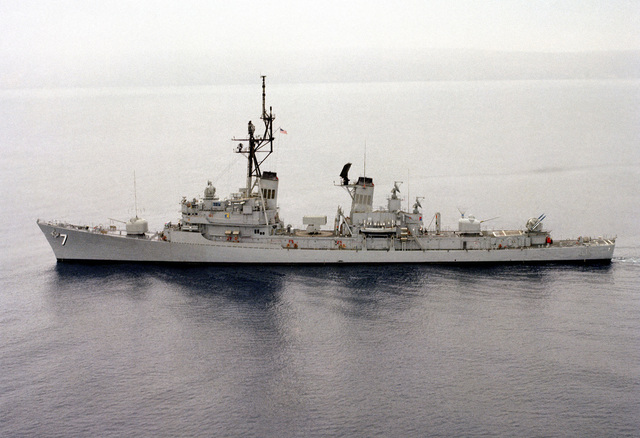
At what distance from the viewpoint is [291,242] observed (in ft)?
173

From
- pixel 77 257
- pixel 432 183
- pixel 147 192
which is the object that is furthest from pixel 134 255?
pixel 432 183

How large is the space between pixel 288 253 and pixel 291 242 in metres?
0.98

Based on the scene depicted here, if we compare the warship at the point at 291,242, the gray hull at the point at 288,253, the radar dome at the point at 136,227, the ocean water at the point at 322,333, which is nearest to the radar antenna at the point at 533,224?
the warship at the point at 291,242

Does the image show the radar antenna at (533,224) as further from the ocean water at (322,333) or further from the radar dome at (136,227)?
the radar dome at (136,227)

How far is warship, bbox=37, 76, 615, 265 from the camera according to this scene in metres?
52.5

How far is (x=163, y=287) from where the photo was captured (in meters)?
47.2

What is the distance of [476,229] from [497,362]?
20.1 meters

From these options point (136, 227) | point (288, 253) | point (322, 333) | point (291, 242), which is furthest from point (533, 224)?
point (136, 227)

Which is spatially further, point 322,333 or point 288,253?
point 288,253

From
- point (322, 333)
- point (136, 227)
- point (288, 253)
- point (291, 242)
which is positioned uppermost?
point (136, 227)

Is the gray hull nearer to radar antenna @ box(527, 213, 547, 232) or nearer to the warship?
the warship

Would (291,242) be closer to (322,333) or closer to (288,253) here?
(288,253)

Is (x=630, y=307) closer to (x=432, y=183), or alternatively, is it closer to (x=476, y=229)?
(x=476, y=229)

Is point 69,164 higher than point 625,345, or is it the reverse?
point 69,164
